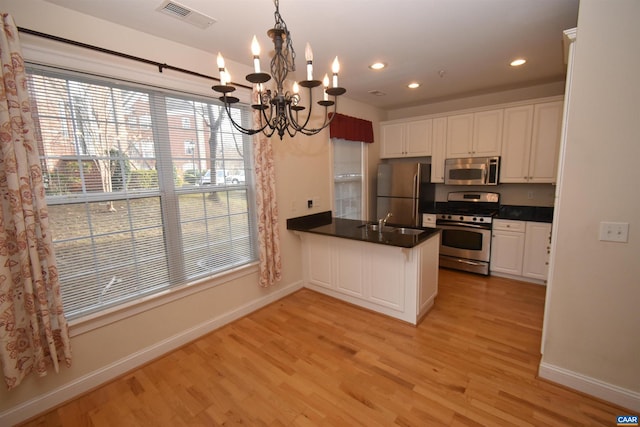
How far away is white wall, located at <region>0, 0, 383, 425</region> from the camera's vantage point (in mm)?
1707

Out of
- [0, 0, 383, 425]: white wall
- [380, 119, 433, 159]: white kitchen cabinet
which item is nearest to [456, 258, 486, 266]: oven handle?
[380, 119, 433, 159]: white kitchen cabinet

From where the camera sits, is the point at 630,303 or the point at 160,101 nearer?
the point at 630,303

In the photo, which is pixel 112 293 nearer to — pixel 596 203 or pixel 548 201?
pixel 596 203

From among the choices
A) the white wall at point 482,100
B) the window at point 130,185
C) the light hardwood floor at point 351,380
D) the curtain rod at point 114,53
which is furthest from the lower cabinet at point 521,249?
the curtain rod at point 114,53

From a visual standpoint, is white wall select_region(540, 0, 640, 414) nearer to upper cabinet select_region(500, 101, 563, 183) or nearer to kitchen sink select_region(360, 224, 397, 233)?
kitchen sink select_region(360, 224, 397, 233)

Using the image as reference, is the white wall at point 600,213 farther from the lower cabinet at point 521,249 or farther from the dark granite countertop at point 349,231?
the lower cabinet at point 521,249

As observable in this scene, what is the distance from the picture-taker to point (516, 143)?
139 inches

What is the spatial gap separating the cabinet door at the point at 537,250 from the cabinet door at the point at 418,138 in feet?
5.67

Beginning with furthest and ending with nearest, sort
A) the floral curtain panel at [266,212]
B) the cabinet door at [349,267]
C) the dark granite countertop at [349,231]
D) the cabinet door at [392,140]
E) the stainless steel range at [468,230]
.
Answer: the cabinet door at [392,140] < the stainless steel range at [468,230] < the cabinet door at [349,267] < the floral curtain panel at [266,212] < the dark granite countertop at [349,231]

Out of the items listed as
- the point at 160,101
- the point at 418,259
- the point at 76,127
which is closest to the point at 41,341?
the point at 76,127

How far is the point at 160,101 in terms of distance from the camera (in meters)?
2.20

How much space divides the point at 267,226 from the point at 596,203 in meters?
2.60

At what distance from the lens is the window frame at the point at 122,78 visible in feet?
5.53

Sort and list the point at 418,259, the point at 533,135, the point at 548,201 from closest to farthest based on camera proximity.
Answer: the point at 418,259 → the point at 533,135 → the point at 548,201
